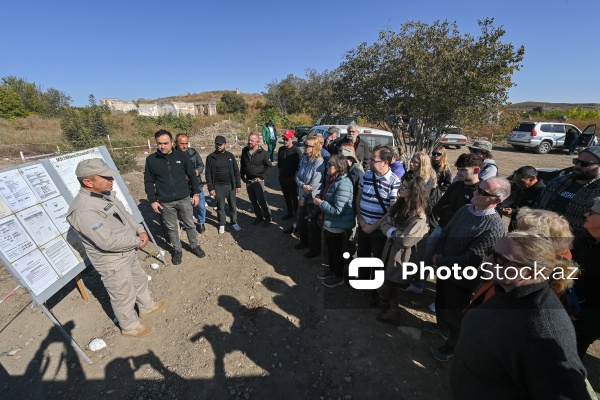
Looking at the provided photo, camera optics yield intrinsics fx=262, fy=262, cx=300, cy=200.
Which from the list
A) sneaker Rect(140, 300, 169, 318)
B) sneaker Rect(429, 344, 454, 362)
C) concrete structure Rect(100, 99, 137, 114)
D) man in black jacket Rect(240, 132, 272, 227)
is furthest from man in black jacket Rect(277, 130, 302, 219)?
concrete structure Rect(100, 99, 137, 114)

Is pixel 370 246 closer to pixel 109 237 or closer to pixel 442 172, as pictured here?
pixel 442 172

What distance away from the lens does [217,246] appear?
5047 mm

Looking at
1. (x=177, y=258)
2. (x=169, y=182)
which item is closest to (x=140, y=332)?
(x=177, y=258)

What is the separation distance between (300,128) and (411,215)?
1544cm

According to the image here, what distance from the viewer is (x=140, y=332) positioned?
302 centimetres

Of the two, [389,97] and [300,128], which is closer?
[389,97]

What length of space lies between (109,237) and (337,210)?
8.23ft

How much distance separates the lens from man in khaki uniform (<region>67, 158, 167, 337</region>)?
254 cm

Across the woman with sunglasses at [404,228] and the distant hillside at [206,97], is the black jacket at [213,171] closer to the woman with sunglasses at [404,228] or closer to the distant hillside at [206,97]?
the woman with sunglasses at [404,228]

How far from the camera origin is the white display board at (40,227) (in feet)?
8.23

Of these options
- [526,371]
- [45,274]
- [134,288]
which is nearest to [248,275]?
[134,288]

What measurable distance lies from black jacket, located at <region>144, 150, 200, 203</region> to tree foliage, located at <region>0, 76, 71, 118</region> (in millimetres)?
37989

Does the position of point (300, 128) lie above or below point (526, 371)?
below

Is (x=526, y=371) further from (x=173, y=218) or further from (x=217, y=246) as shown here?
(x=217, y=246)
